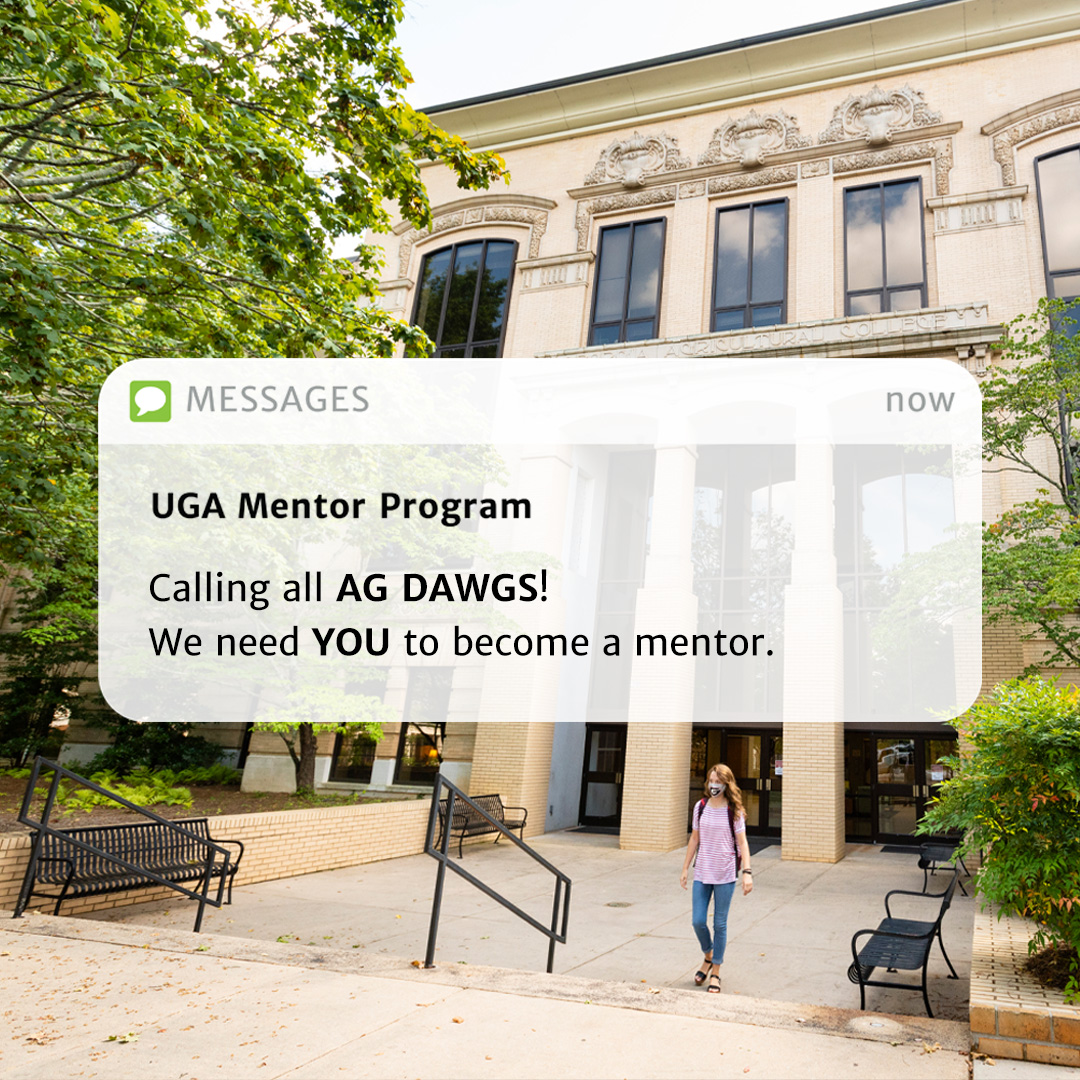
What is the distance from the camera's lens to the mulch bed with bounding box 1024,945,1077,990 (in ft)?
16.6

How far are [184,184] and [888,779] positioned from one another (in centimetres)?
1810

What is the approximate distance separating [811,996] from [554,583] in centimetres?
1290

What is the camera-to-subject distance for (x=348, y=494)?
1296cm

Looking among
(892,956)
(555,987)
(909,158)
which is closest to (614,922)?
(892,956)

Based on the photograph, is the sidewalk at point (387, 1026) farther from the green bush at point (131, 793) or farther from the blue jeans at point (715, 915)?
the green bush at point (131, 793)

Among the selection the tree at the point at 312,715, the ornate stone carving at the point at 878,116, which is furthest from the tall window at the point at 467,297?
the tree at the point at 312,715

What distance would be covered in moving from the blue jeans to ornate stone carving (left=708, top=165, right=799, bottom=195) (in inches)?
781

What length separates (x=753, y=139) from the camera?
874 inches

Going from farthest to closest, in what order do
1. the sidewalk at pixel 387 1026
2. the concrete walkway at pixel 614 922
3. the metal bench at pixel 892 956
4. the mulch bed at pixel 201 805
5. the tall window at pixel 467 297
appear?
1. the tall window at pixel 467 297
2. the mulch bed at pixel 201 805
3. the concrete walkway at pixel 614 922
4. the metal bench at pixel 892 956
5. the sidewalk at pixel 387 1026

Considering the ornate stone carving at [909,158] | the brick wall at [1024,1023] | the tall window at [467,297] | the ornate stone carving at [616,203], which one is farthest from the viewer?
the tall window at [467,297]

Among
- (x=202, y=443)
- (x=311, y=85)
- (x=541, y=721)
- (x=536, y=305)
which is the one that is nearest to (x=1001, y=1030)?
(x=311, y=85)

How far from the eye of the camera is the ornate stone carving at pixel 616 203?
22688 millimetres

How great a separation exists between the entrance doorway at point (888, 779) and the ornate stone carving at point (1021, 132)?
1330 centimetres

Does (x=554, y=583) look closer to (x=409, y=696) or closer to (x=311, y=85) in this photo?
(x=409, y=696)
